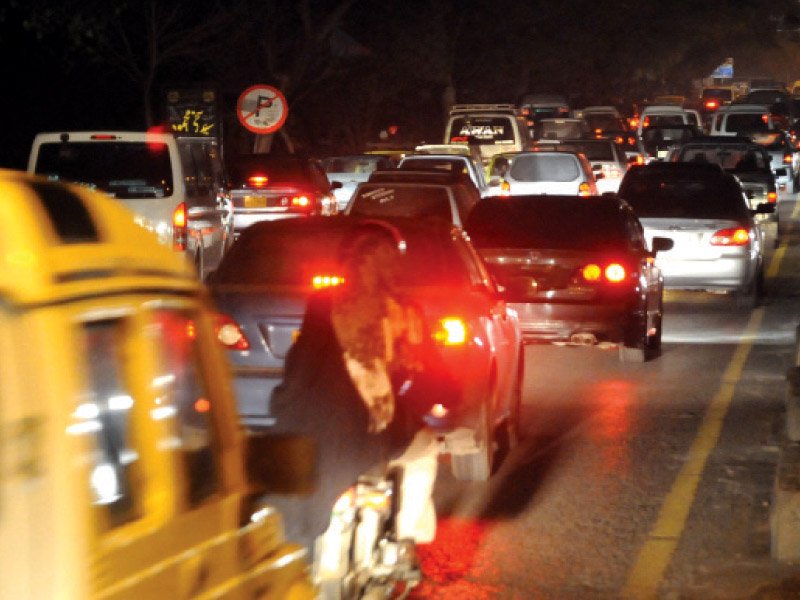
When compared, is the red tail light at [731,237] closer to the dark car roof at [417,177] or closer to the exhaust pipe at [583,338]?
the dark car roof at [417,177]

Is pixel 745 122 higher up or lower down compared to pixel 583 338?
lower down

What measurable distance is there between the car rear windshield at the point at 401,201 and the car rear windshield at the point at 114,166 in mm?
2281

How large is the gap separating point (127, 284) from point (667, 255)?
1583 centimetres

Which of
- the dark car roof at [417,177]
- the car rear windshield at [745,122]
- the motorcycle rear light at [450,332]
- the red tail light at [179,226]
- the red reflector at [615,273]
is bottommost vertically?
the car rear windshield at [745,122]

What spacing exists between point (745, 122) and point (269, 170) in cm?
1889

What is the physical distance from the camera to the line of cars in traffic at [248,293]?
10.3ft

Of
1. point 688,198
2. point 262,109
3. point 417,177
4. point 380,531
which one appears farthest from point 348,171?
point 380,531

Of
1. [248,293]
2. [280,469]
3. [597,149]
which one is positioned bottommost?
[597,149]

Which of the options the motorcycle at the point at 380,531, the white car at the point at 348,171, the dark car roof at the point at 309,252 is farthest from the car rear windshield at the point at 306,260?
the white car at the point at 348,171

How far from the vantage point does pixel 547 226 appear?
1416 cm

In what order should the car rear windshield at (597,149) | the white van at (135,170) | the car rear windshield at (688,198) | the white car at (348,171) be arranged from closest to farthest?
1. the white van at (135,170)
2. the car rear windshield at (688,198)
3. the white car at (348,171)
4. the car rear windshield at (597,149)

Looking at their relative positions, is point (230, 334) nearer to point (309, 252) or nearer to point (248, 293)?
point (248, 293)

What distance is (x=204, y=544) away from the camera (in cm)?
363

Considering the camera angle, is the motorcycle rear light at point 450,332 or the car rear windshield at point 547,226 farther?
the car rear windshield at point 547,226
